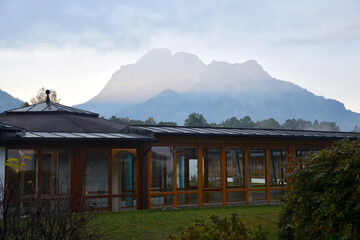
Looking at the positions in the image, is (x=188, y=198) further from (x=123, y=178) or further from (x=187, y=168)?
(x=123, y=178)

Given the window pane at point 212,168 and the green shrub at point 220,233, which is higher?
the window pane at point 212,168

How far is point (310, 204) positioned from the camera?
531 cm

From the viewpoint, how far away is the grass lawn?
920cm

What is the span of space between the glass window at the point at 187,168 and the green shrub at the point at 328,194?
28.6 feet

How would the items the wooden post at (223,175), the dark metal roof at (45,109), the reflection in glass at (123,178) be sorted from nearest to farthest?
the reflection in glass at (123,178), the wooden post at (223,175), the dark metal roof at (45,109)

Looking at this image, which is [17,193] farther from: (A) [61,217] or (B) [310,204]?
(B) [310,204]

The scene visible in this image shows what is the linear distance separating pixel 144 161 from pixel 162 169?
76 centimetres

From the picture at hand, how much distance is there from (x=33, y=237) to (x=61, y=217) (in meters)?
0.39

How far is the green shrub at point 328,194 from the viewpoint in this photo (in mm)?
4660

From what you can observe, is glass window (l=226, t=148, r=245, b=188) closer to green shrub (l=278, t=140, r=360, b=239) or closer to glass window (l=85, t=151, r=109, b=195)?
glass window (l=85, t=151, r=109, b=195)

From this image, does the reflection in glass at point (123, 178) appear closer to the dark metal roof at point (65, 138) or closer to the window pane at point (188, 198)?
the dark metal roof at point (65, 138)

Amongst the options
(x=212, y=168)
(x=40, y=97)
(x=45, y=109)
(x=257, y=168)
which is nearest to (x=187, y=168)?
(x=212, y=168)

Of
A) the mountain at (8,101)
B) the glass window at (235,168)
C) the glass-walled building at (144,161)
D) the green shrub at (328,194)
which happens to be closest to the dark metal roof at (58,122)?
the glass-walled building at (144,161)

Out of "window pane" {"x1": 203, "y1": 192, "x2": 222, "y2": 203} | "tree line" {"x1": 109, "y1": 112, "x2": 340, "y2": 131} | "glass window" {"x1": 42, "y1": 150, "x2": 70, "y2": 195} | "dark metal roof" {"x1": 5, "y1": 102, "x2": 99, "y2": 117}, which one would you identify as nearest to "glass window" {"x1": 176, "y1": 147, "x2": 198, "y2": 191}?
"window pane" {"x1": 203, "y1": 192, "x2": 222, "y2": 203}
